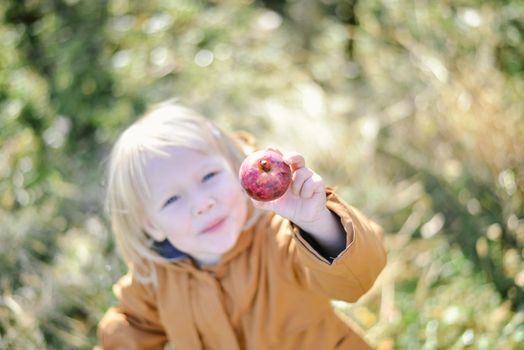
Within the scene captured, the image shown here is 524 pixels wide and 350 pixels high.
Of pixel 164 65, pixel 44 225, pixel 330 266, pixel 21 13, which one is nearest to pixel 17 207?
pixel 44 225

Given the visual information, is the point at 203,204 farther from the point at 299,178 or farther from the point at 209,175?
the point at 299,178

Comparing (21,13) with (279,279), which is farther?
(21,13)

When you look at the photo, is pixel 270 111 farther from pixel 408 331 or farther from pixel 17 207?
pixel 408 331

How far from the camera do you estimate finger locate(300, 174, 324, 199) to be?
6.26 ft

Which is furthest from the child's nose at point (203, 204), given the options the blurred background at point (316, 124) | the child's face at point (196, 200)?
the blurred background at point (316, 124)

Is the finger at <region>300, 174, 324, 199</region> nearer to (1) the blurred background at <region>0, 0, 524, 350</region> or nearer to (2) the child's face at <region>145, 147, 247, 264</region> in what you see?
(2) the child's face at <region>145, 147, 247, 264</region>

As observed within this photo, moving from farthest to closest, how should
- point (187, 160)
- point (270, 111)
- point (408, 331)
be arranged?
point (270, 111) → point (408, 331) → point (187, 160)

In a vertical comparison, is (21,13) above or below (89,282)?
above

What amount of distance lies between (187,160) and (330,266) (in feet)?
1.91

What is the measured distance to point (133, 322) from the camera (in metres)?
2.55

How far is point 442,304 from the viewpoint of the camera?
292 cm

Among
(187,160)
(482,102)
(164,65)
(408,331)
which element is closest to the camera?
(187,160)

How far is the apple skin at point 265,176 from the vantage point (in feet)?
6.15

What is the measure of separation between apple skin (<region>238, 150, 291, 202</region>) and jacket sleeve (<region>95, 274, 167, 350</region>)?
72cm
